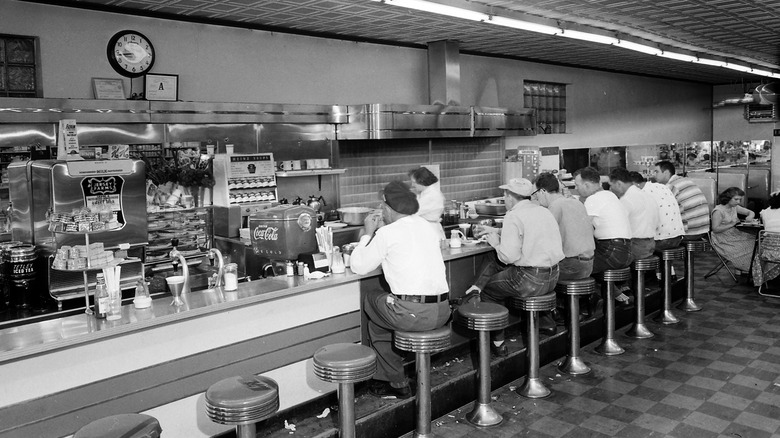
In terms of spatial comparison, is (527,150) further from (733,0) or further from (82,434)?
(82,434)

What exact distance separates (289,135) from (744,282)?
6.56 m

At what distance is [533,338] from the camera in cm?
542

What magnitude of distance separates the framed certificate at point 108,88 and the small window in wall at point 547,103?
7.09 meters

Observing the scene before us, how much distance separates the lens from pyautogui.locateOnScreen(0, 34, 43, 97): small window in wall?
589cm

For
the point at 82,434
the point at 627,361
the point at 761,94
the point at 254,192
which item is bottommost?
the point at 627,361

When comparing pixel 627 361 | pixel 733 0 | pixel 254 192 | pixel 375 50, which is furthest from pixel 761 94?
pixel 254 192

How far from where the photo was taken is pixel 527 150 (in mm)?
10547

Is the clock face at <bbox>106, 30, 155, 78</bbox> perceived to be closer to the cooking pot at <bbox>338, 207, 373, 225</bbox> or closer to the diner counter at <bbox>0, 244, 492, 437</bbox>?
the cooking pot at <bbox>338, 207, 373, 225</bbox>

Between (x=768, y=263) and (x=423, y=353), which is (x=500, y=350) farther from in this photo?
(x=768, y=263)

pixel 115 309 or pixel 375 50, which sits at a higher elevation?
pixel 375 50

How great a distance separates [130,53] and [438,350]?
14.0ft

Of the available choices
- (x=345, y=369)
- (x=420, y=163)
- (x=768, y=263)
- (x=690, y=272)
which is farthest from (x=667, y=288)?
(x=345, y=369)

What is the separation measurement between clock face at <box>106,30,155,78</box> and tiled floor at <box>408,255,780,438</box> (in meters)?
4.37

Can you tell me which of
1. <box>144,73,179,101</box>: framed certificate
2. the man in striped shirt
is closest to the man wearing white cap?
the man in striped shirt
